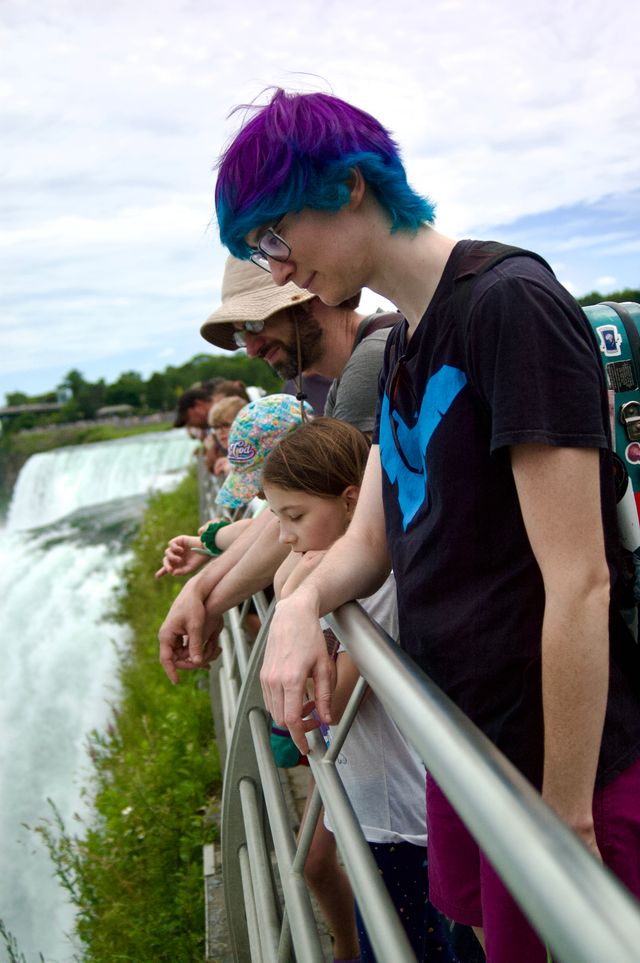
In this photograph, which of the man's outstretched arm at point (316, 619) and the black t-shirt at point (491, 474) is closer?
the black t-shirt at point (491, 474)

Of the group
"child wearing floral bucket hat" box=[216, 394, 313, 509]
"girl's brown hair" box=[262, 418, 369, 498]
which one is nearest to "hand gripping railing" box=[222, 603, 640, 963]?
"girl's brown hair" box=[262, 418, 369, 498]

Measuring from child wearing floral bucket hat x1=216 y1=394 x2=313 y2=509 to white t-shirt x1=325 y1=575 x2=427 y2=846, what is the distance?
103 cm

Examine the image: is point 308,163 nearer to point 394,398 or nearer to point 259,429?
point 394,398

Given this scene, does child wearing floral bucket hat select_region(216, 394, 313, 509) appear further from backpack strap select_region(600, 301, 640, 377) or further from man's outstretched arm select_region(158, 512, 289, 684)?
backpack strap select_region(600, 301, 640, 377)

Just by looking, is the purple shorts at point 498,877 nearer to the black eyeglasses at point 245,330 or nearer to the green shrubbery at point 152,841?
the black eyeglasses at point 245,330

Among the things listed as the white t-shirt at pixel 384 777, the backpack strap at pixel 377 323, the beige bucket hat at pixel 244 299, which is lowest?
the white t-shirt at pixel 384 777

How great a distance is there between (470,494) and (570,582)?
20cm

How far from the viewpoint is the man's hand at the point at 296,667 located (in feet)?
4.44

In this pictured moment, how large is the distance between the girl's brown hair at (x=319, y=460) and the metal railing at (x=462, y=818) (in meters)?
0.40

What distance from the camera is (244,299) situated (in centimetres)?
274

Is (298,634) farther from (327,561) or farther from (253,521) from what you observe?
(253,521)

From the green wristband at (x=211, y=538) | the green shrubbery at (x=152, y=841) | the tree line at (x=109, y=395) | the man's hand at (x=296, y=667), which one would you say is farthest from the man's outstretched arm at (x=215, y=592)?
the tree line at (x=109, y=395)

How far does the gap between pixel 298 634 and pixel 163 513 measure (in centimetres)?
1437

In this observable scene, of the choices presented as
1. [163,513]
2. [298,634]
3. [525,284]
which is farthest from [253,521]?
[163,513]
